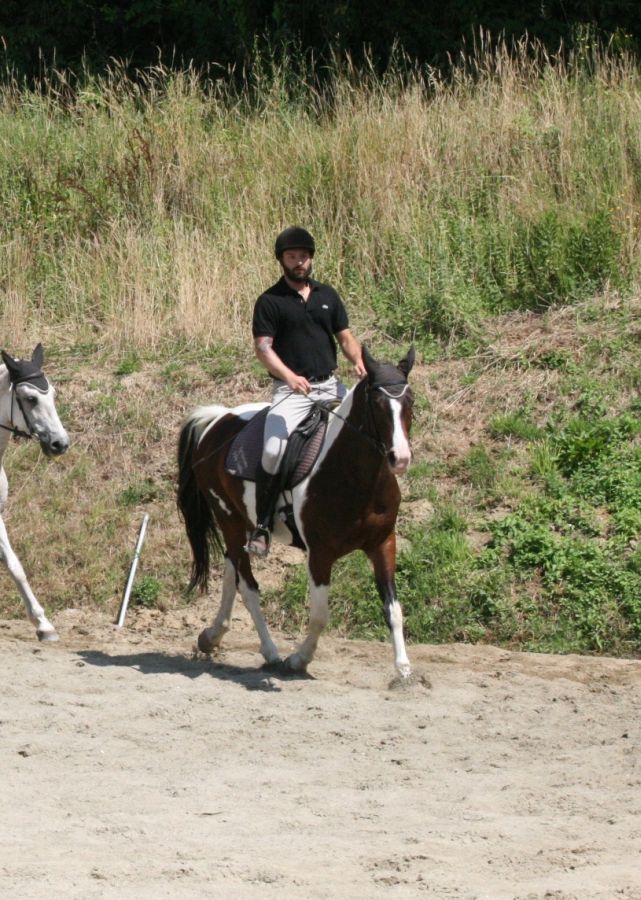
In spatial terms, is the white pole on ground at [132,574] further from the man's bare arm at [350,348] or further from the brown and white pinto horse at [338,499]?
the man's bare arm at [350,348]

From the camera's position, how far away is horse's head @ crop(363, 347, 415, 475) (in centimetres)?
765

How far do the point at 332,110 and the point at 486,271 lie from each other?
502 cm

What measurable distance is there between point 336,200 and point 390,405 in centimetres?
857

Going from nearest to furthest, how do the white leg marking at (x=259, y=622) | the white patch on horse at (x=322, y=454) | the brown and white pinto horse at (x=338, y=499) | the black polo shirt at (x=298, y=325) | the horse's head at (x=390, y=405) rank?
the horse's head at (x=390, y=405)
the brown and white pinto horse at (x=338, y=499)
the white patch on horse at (x=322, y=454)
the black polo shirt at (x=298, y=325)
the white leg marking at (x=259, y=622)

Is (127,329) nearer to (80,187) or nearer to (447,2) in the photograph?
(80,187)

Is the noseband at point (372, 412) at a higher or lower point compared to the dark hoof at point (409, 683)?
higher

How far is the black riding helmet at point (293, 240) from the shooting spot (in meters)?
8.75

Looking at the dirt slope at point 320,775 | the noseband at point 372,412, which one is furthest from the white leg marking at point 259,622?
the noseband at point 372,412

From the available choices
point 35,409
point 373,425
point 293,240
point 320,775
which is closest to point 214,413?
A: point 35,409

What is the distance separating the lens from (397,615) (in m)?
8.48

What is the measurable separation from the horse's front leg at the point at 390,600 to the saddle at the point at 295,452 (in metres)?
0.74

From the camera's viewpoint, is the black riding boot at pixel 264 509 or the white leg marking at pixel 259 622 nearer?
the black riding boot at pixel 264 509

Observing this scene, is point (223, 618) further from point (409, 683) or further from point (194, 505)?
point (409, 683)

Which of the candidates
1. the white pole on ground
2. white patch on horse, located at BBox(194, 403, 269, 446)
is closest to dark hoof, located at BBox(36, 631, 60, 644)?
the white pole on ground
